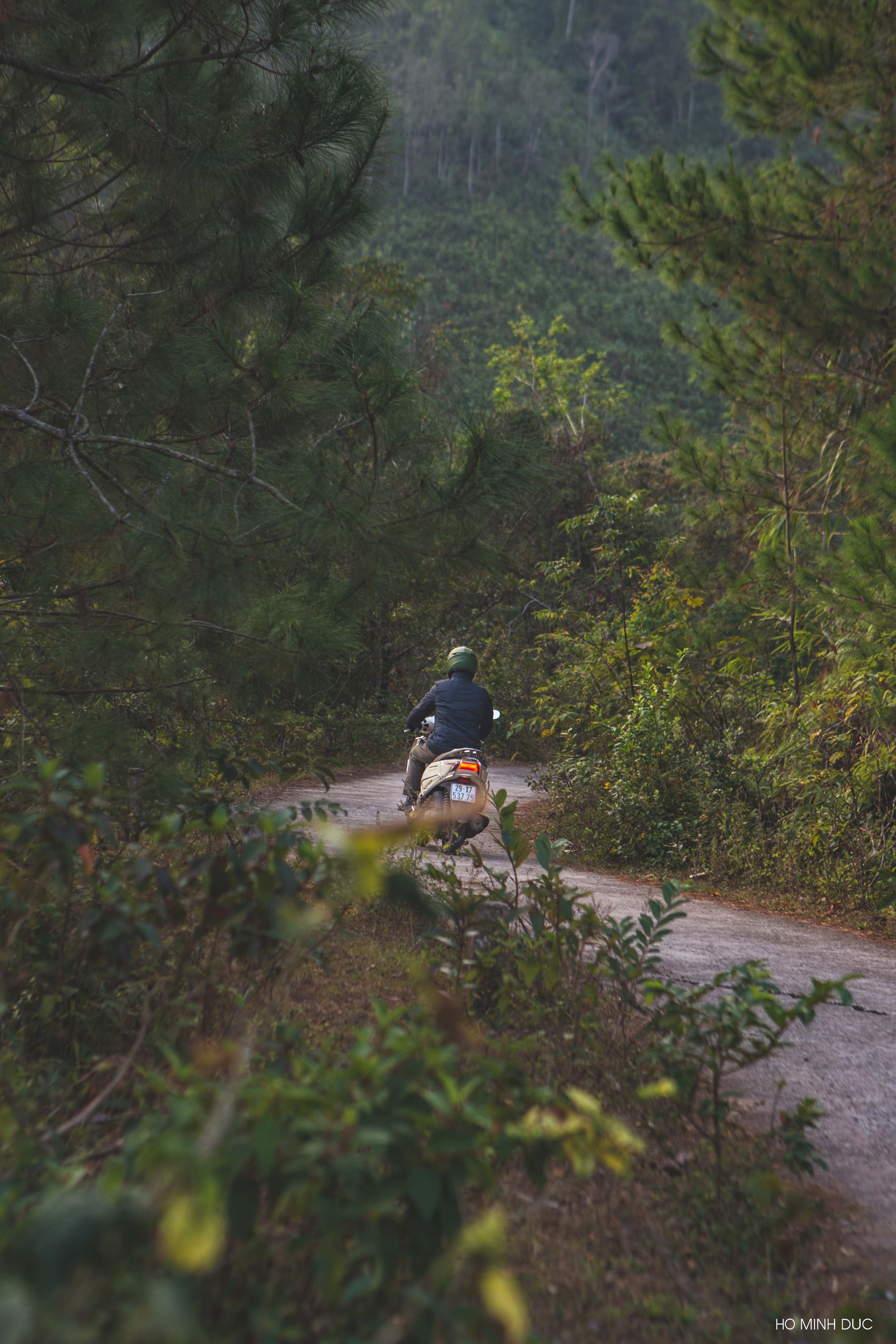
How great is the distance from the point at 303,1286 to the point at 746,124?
10.6 metres

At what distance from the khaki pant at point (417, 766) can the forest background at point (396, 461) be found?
0.89 m

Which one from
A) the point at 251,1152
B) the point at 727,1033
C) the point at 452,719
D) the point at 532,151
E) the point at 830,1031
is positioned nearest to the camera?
the point at 251,1152

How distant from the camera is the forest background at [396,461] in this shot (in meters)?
4.48

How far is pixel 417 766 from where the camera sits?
26.8ft

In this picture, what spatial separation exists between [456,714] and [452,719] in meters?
0.06

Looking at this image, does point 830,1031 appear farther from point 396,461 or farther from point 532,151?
point 532,151

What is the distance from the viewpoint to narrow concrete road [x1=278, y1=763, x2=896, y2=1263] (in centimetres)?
308

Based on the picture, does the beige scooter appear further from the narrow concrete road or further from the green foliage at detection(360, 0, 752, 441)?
the green foliage at detection(360, 0, 752, 441)

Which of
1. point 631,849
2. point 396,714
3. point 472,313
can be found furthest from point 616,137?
point 631,849

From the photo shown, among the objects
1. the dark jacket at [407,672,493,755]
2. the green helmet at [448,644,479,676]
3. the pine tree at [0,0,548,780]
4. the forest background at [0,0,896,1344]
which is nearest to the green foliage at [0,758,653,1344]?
the forest background at [0,0,896,1344]

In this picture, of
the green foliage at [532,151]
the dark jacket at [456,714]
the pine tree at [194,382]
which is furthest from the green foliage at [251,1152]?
the green foliage at [532,151]

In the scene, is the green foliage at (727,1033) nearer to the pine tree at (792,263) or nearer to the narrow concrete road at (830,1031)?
the narrow concrete road at (830,1031)

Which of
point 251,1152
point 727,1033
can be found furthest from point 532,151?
point 251,1152

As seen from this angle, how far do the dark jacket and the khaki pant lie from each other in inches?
3.7
